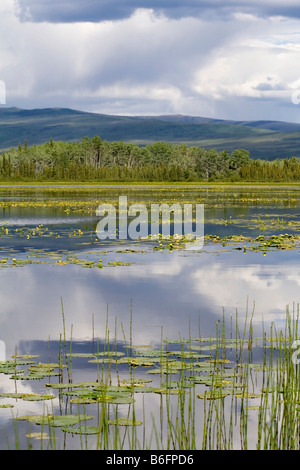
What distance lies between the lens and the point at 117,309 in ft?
46.1

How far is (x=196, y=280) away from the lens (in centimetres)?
1770

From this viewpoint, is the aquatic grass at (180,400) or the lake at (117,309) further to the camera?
the lake at (117,309)

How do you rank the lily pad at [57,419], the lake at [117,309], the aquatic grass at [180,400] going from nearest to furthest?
the aquatic grass at [180,400] → the lily pad at [57,419] → the lake at [117,309]

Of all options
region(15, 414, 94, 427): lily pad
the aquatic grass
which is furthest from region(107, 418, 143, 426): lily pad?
region(15, 414, 94, 427): lily pad

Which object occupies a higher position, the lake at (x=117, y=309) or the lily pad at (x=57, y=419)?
the lily pad at (x=57, y=419)

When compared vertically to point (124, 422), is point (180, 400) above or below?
above

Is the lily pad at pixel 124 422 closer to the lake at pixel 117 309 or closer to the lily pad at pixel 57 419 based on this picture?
the lake at pixel 117 309

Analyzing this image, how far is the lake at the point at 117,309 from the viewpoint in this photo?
27.8 feet

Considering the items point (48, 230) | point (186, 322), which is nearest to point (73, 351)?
point (186, 322)

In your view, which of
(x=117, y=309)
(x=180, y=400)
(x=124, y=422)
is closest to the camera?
(x=180, y=400)

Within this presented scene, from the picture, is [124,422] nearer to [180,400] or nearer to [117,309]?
[180,400]

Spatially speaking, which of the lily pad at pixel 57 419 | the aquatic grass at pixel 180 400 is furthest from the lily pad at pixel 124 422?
the lily pad at pixel 57 419

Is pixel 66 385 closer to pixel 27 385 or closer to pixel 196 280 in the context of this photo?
pixel 27 385

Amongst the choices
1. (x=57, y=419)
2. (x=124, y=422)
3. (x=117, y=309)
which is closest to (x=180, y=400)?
(x=124, y=422)
